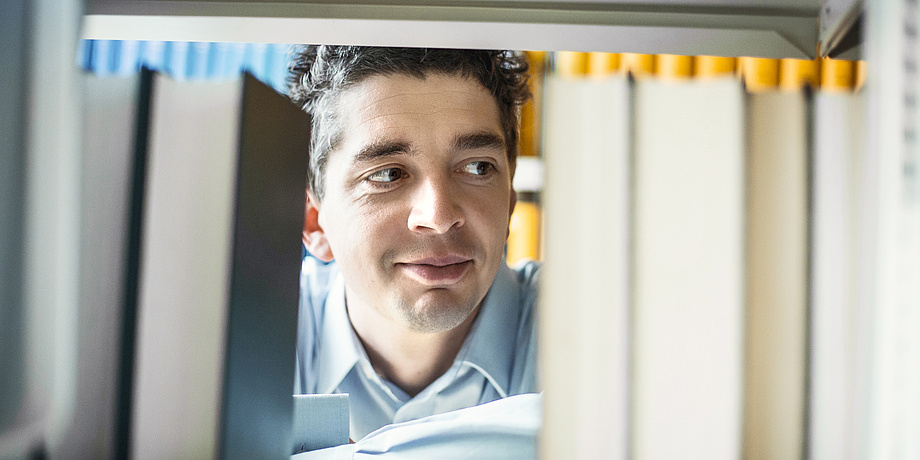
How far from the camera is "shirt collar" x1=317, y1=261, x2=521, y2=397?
0.80m

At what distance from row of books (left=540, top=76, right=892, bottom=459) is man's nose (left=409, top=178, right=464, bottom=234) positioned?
0.91 ft

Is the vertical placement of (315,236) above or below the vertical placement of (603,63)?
below

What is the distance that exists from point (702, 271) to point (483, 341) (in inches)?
15.3

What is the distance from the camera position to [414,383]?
80 centimetres

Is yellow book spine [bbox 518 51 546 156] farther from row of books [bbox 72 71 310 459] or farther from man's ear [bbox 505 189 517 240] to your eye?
row of books [bbox 72 71 310 459]

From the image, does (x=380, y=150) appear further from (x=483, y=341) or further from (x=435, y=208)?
(x=483, y=341)

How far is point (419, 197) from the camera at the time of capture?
29.8 inches

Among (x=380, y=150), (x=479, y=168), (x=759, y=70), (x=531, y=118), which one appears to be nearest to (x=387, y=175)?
(x=380, y=150)

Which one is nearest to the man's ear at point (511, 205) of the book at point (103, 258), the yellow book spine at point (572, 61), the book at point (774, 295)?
the yellow book spine at point (572, 61)

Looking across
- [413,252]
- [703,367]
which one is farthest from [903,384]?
[413,252]

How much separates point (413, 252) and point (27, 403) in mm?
460

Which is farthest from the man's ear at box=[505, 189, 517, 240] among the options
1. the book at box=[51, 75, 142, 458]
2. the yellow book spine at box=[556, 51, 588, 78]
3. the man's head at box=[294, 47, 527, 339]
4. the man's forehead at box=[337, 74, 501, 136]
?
the book at box=[51, 75, 142, 458]

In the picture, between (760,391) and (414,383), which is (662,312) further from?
(414,383)

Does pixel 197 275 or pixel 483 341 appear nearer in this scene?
pixel 197 275
